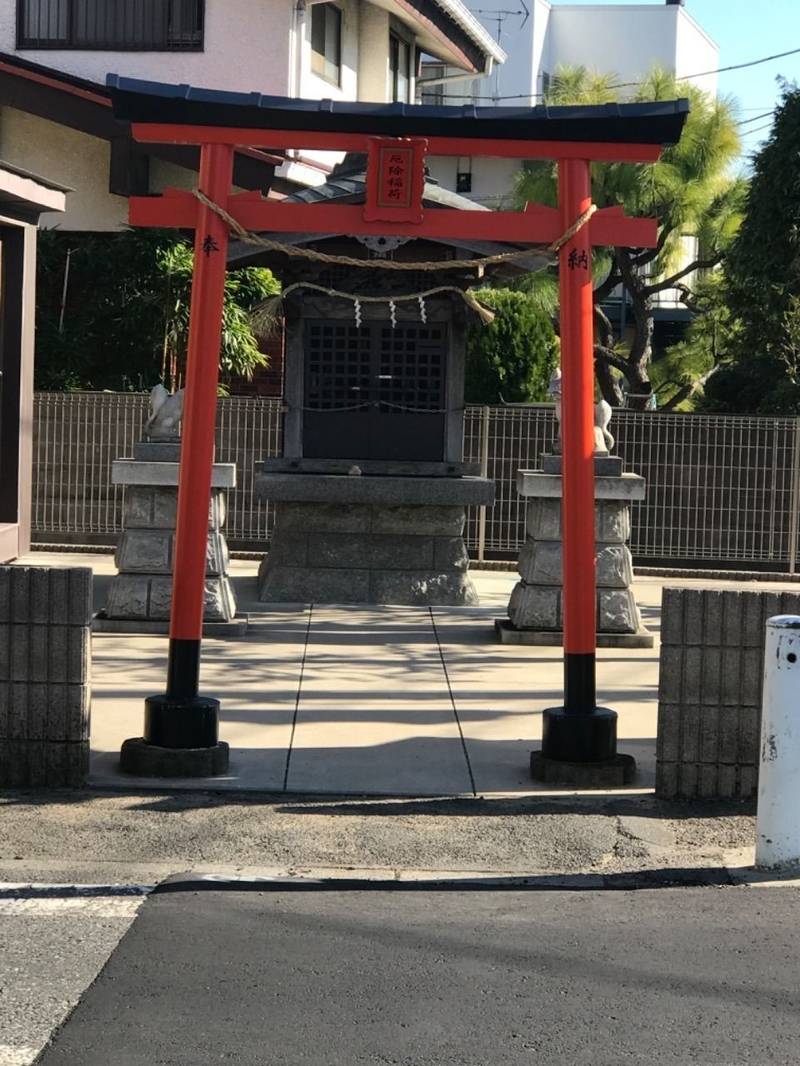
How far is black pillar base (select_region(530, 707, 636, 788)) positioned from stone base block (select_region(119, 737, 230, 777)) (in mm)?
1514

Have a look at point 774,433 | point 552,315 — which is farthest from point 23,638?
point 552,315

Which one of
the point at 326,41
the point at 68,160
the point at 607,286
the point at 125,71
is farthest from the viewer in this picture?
the point at 607,286

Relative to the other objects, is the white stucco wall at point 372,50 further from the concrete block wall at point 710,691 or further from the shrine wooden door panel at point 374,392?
the concrete block wall at point 710,691

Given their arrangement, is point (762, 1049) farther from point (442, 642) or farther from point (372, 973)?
point (442, 642)

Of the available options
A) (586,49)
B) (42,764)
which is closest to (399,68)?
(42,764)

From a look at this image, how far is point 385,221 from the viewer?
7766mm

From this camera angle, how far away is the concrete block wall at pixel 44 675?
704cm

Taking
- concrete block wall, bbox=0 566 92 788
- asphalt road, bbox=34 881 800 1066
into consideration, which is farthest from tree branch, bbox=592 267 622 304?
asphalt road, bbox=34 881 800 1066

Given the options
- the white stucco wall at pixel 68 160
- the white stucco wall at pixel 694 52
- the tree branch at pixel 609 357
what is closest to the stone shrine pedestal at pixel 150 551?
the white stucco wall at pixel 68 160

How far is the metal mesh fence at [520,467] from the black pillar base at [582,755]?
30.2ft

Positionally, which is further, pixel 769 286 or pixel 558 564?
pixel 769 286

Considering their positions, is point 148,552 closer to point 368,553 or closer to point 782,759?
point 368,553

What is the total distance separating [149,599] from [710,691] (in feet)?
18.5

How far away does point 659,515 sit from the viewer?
17.1 metres
